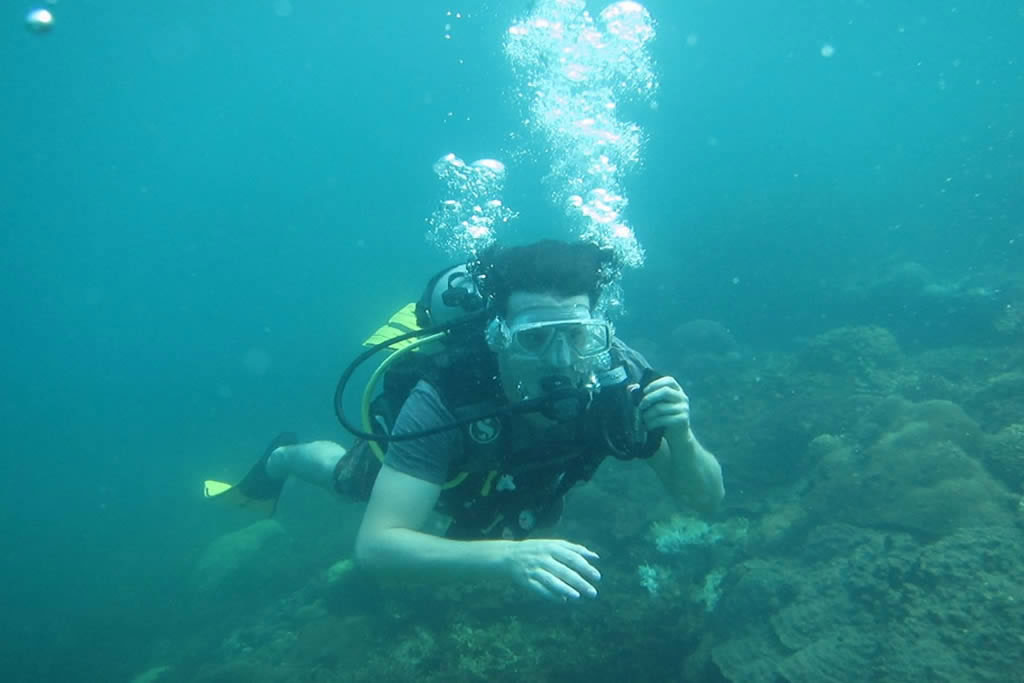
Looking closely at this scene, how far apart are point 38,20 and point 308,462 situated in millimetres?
32376

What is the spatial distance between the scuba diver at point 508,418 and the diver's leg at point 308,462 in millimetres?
2315

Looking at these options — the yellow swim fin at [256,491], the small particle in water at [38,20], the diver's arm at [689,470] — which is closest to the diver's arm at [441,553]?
the diver's arm at [689,470]

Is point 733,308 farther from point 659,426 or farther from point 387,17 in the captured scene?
point 387,17

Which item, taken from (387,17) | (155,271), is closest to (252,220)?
(155,271)

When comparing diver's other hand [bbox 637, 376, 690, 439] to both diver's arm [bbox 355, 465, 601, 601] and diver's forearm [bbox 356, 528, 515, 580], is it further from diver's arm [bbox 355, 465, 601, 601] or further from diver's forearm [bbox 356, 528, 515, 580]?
diver's forearm [bbox 356, 528, 515, 580]

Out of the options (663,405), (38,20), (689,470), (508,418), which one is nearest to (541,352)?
(508,418)

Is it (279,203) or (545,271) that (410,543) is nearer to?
(545,271)

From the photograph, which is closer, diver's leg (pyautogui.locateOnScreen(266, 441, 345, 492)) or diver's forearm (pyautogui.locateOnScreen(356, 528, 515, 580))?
diver's forearm (pyautogui.locateOnScreen(356, 528, 515, 580))

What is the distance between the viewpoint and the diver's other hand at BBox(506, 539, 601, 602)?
212 centimetres

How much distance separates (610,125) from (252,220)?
10554 centimetres

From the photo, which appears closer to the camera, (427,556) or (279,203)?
(427,556)

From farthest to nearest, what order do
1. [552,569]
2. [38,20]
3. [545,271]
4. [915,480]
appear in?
[38,20], [915,480], [545,271], [552,569]

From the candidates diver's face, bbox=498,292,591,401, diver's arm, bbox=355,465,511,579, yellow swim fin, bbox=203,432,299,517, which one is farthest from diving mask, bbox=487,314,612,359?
yellow swim fin, bbox=203,432,299,517

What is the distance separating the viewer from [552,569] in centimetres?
220
